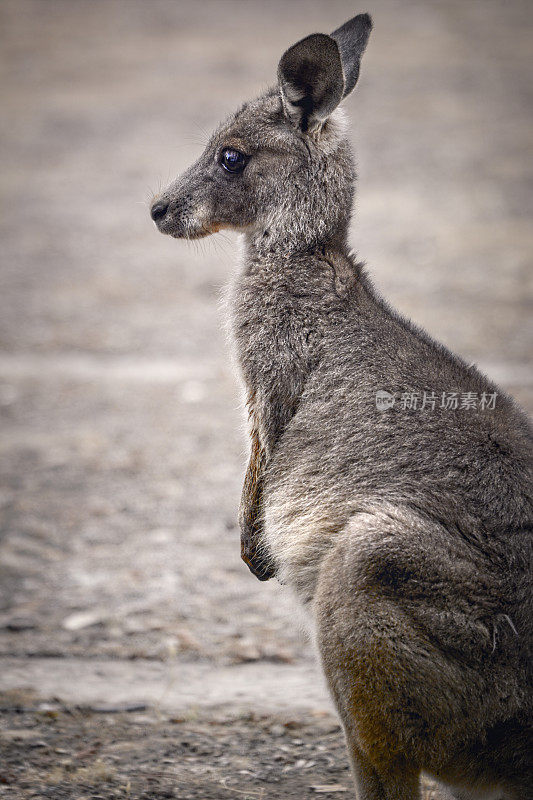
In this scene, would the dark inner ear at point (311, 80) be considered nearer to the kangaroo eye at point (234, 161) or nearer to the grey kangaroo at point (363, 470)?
the grey kangaroo at point (363, 470)

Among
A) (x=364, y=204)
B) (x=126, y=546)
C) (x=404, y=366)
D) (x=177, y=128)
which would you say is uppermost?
(x=177, y=128)

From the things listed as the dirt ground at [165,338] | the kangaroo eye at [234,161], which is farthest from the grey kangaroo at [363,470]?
the dirt ground at [165,338]

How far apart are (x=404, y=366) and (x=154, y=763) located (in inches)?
79.3

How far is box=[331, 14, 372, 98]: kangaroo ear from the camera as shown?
4035 millimetres

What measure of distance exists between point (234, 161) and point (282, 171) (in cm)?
25

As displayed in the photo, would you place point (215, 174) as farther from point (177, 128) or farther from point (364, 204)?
point (177, 128)

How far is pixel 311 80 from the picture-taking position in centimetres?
377

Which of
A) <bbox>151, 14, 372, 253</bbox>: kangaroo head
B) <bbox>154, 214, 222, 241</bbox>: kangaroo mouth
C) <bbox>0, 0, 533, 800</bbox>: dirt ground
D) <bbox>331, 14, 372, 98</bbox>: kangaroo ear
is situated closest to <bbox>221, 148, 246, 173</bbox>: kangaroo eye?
<bbox>151, 14, 372, 253</bbox>: kangaroo head

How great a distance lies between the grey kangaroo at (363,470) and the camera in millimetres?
2836

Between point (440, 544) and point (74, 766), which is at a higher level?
point (440, 544)

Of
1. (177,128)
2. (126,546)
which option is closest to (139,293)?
(126,546)

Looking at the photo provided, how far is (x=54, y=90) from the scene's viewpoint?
741 inches

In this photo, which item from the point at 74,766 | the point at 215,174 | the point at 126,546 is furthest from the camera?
the point at 126,546

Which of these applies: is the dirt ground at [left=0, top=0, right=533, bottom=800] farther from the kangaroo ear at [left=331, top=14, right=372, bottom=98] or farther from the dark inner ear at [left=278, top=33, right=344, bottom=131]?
the kangaroo ear at [left=331, top=14, right=372, bottom=98]
